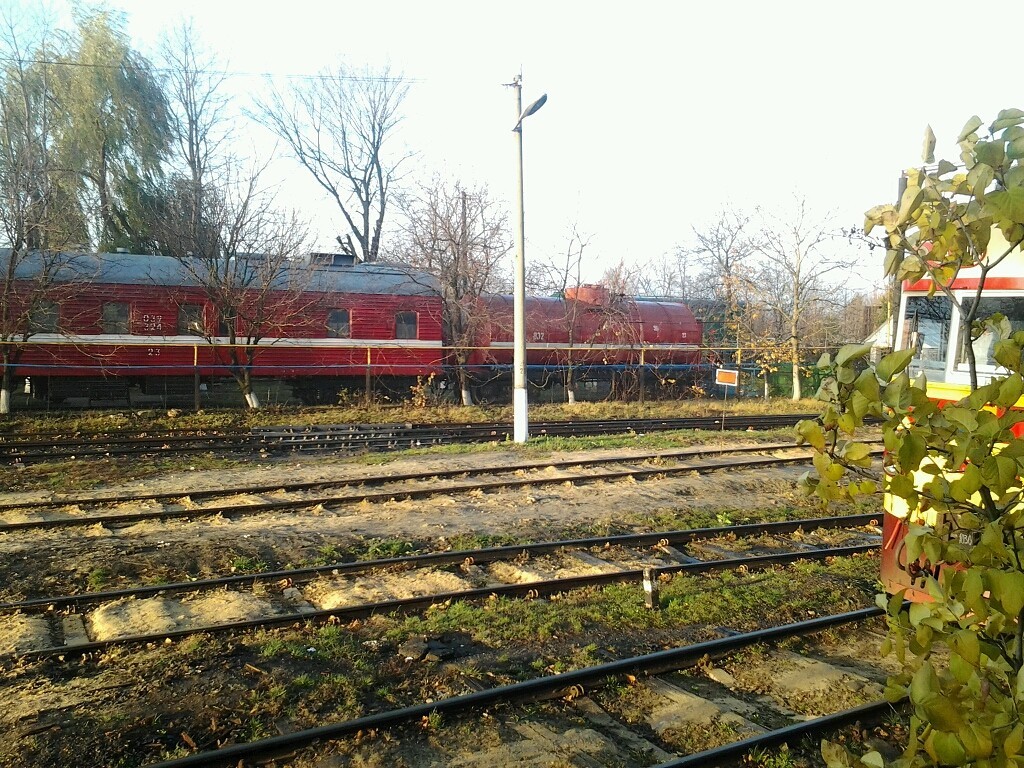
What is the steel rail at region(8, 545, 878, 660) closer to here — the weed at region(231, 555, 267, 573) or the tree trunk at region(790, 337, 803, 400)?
the weed at region(231, 555, 267, 573)

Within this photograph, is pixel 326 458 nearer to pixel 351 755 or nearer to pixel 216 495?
pixel 216 495

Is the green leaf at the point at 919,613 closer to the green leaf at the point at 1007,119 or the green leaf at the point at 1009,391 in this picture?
the green leaf at the point at 1009,391

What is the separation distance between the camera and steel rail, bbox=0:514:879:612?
6416 millimetres

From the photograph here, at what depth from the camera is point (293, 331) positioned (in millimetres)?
20406

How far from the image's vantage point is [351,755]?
13.6 ft

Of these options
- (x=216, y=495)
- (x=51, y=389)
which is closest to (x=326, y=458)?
(x=216, y=495)

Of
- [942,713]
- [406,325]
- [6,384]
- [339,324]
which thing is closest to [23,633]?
[942,713]

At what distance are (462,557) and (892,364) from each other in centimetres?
638

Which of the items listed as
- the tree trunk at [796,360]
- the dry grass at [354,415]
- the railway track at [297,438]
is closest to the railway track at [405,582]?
the railway track at [297,438]

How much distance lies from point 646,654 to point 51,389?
18065 mm

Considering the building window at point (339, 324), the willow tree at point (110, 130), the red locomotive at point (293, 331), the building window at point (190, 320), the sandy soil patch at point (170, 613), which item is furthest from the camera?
the willow tree at point (110, 130)

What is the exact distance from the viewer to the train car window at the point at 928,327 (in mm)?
5461

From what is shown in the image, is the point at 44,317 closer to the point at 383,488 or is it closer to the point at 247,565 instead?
the point at 383,488

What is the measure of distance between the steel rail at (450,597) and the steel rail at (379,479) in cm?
135
